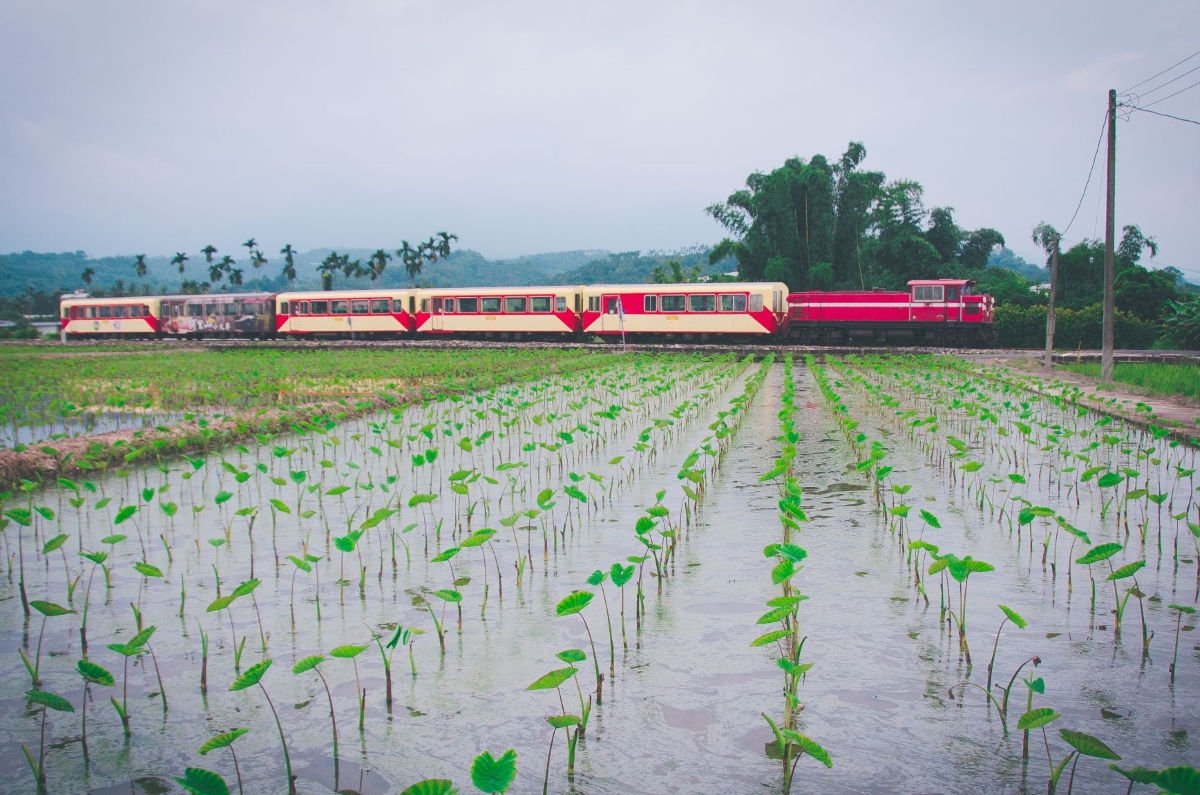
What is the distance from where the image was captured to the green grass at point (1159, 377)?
13.7 m

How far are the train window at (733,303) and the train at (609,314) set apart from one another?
37 mm

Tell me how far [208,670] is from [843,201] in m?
44.3

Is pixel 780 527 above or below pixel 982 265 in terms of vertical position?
below

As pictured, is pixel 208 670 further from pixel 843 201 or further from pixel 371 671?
pixel 843 201

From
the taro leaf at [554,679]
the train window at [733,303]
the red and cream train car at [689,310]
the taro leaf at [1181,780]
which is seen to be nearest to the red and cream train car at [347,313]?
the red and cream train car at [689,310]

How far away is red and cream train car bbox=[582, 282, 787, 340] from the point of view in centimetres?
2847

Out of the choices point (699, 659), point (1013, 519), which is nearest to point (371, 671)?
point (699, 659)

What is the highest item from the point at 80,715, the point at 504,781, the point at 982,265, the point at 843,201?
the point at 843,201

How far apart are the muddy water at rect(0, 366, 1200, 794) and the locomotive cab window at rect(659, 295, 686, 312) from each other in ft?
78.9

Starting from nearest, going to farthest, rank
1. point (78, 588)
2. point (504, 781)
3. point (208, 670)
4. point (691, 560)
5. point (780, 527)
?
point (504, 781) → point (208, 670) → point (78, 588) → point (691, 560) → point (780, 527)

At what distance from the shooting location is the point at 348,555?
5.46 meters

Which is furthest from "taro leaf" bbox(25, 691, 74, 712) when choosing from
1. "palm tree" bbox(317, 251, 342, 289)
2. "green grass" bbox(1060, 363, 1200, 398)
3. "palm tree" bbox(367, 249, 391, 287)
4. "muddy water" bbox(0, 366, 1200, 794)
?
"palm tree" bbox(367, 249, 391, 287)

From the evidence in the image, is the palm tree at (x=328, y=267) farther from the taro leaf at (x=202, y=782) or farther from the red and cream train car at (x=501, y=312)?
the taro leaf at (x=202, y=782)

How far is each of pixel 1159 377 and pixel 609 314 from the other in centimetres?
1871
